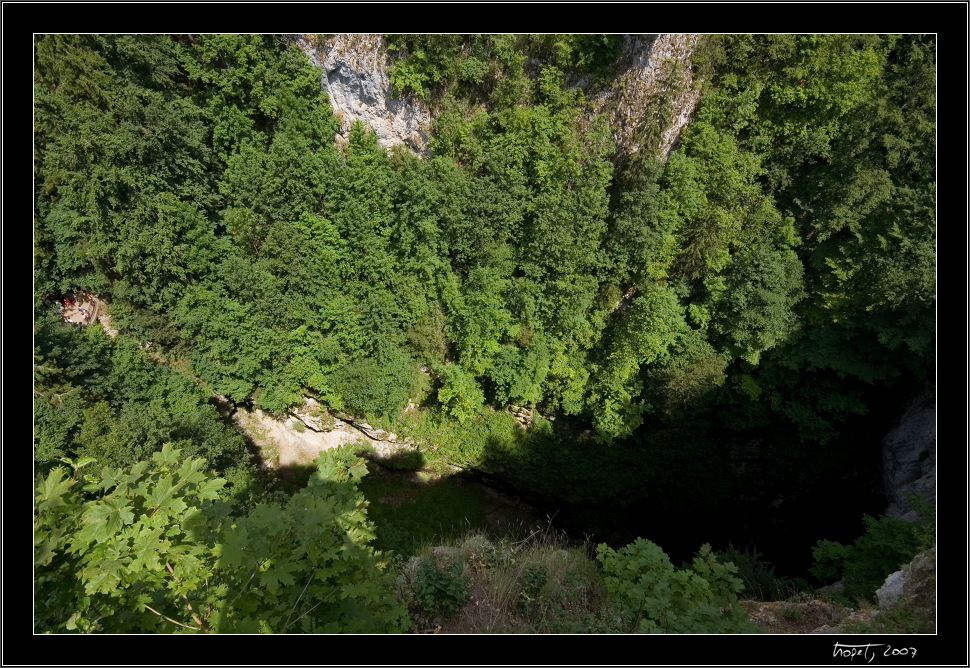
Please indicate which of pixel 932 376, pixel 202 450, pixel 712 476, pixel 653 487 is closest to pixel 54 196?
pixel 202 450

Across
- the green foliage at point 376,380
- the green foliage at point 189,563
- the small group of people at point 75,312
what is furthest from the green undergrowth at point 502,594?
the small group of people at point 75,312

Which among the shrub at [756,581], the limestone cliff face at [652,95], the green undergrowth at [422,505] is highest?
the limestone cliff face at [652,95]

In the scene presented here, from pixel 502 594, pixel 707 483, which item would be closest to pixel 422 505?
pixel 707 483

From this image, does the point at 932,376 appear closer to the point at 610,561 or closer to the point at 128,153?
the point at 610,561

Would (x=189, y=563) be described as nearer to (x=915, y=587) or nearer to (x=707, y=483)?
(x=915, y=587)

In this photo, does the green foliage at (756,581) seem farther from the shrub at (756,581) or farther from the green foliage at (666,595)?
the green foliage at (666,595)

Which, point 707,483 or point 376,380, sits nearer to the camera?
point 376,380
